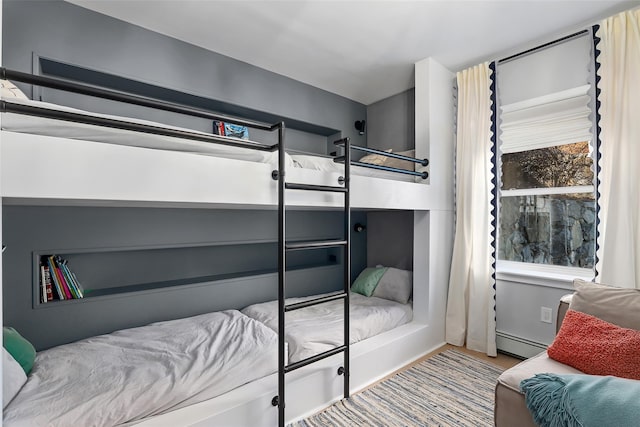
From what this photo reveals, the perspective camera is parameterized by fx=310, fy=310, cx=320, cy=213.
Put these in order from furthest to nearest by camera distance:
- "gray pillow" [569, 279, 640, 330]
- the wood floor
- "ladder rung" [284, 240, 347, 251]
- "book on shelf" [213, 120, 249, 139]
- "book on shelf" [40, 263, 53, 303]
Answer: "book on shelf" [213, 120, 249, 139], the wood floor, "book on shelf" [40, 263, 53, 303], "ladder rung" [284, 240, 347, 251], "gray pillow" [569, 279, 640, 330]

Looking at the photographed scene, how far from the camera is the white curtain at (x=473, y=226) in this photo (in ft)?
8.71

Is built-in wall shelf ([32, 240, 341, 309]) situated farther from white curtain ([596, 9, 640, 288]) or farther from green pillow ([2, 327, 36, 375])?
white curtain ([596, 9, 640, 288])

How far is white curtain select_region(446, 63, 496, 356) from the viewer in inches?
105

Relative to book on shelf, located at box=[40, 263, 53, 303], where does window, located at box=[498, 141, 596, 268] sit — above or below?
above

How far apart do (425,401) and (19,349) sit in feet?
7.57

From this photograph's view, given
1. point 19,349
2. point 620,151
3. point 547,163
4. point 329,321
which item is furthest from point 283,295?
point 547,163

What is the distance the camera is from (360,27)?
2.29 meters

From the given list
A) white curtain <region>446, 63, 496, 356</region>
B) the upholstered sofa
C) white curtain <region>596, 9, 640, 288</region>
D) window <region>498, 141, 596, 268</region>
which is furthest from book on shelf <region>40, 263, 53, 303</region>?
white curtain <region>596, 9, 640, 288</region>

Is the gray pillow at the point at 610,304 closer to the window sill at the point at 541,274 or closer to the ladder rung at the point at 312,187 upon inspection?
the window sill at the point at 541,274

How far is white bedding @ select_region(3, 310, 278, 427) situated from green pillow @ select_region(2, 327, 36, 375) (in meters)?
0.05

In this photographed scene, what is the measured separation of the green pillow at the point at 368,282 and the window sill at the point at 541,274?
1074 millimetres

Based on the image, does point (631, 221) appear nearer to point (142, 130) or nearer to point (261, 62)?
point (142, 130)

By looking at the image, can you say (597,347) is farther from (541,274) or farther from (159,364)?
(159,364)

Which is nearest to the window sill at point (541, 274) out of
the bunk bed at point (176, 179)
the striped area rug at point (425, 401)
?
the striped area rug at point (425, 401)
